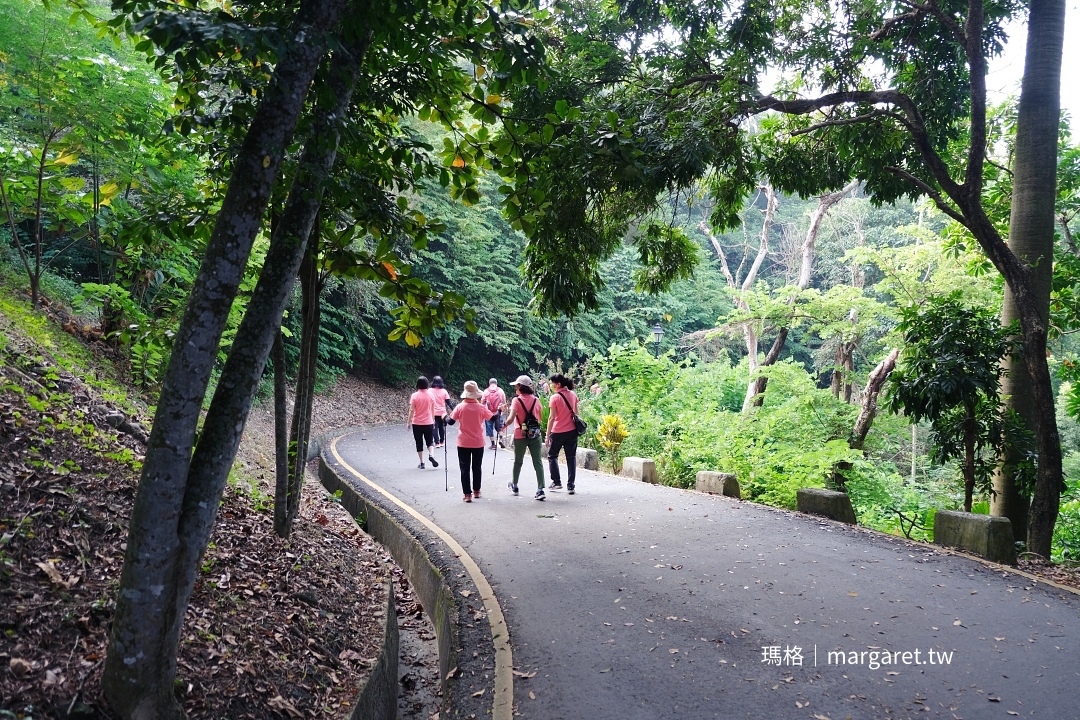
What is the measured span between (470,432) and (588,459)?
488 cm

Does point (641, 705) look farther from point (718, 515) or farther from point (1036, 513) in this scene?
point (1036, 513)

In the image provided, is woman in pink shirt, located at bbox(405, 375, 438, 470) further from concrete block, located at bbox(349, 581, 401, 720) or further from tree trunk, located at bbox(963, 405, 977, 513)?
tree trunk, located at bbox(963, 405, 977, 513)

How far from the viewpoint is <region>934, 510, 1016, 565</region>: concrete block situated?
7191 mm

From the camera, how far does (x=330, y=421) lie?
23.7 metres

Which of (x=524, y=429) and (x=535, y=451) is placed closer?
(x=524, y=429)

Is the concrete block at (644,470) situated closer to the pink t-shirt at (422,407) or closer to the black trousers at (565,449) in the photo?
the black trousers at (565,449)

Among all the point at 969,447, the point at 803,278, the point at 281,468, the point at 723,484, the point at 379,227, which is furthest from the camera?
the point at 803,278

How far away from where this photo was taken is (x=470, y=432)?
1017cm

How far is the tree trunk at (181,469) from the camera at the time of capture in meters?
3.20

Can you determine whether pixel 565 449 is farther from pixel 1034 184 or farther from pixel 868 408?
pixel 868 408

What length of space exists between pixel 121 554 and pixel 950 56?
10.7 metres

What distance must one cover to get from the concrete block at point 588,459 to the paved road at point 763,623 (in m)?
5.22

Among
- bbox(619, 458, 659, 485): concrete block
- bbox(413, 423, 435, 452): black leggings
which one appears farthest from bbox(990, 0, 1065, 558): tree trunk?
bbox(413, 423, 435, 452): black leggings

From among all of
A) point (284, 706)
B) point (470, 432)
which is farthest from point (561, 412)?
point (284, 706)
